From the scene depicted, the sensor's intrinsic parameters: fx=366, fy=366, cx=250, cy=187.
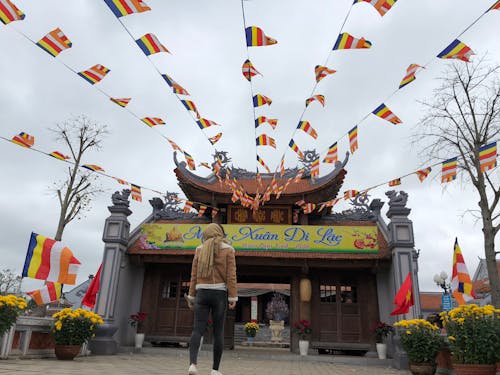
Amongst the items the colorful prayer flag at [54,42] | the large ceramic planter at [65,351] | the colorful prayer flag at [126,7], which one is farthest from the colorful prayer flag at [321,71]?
the large ceramic planter at [65,351]

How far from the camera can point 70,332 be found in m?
7.23

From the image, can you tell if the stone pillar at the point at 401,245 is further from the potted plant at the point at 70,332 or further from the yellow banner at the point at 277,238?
the potted plant at the point at 70,332

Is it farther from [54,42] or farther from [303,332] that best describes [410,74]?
[303,332]

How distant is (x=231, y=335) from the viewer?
484 inches

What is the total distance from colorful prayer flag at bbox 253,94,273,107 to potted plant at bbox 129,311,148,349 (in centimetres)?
766

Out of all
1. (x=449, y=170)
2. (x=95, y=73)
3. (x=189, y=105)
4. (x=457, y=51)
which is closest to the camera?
(x=457, y=51)

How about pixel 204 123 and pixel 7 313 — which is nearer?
pixel 7 313

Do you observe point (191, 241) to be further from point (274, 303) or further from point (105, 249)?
point (274, 303)

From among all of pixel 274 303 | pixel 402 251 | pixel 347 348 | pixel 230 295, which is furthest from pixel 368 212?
pixel 274 303

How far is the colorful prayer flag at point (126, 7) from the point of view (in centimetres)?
477

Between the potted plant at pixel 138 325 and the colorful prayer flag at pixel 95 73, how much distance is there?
7.84 meters

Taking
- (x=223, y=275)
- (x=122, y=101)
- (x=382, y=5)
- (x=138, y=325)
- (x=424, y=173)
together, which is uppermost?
(x=382, y=5)

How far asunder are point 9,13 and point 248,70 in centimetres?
387

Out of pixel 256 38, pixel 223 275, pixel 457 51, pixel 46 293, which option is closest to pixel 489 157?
pixel 457 51
